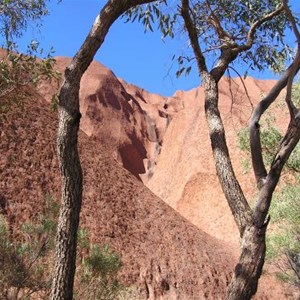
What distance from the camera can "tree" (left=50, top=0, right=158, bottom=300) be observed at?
6109mm

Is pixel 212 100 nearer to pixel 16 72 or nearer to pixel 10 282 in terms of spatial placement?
pixel 16 72

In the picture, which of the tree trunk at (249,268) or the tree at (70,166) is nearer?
the tree trunk at (249,268)

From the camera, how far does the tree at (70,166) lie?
6.11m

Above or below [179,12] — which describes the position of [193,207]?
above

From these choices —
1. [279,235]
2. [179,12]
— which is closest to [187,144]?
[279,235]

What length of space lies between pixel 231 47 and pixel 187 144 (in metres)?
39.0

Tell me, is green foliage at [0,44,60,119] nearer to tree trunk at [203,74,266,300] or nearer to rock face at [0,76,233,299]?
tree trunk at [203,74,266,300]

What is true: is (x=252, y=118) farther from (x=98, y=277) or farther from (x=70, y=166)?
(x=98, y=277)

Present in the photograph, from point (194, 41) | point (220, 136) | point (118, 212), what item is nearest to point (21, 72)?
point (194, 41)

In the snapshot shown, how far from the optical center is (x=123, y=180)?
81.3ft

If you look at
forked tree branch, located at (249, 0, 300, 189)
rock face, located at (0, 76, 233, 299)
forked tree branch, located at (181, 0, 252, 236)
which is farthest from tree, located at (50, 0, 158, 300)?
rock face, located at (0, 76, 233, 299)

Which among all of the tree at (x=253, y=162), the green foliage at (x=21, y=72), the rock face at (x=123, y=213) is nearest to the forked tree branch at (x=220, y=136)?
the tree at (x=253, y=162)

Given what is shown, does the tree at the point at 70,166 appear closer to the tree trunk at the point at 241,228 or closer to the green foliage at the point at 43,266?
the tree trunk at the point at 241,228

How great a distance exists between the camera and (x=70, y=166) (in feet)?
21.1
